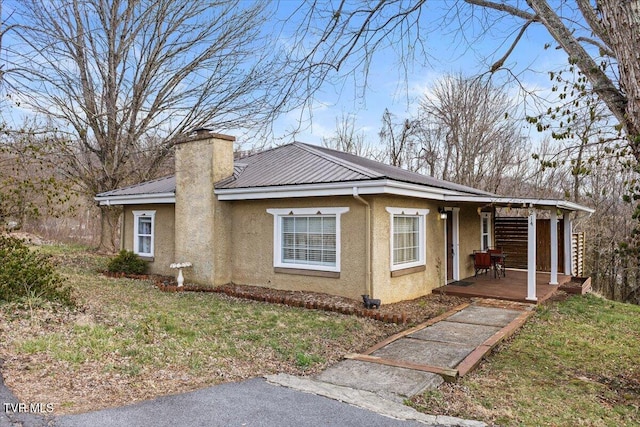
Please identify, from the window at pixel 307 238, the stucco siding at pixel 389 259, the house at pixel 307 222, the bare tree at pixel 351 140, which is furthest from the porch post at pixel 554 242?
the bare tree at pixel 351 140

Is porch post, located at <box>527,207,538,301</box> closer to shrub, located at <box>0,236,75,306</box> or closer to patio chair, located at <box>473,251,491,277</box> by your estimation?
patio chair, located at <box>473,251,491,277</box>

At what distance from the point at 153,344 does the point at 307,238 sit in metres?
4.95

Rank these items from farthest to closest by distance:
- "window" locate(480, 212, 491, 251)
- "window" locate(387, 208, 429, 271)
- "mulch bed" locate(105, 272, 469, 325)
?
"window" locate(480, 212, 491, 251), "window" locate(387, 208, 429, 271), "mulch bed" locate(105, 272, 469, 325)

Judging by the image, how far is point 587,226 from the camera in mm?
22875

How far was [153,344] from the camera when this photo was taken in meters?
6.00

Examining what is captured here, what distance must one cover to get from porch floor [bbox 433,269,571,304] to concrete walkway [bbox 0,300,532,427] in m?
3.97

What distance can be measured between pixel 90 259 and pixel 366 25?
578 inches

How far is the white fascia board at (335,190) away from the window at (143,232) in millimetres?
3728

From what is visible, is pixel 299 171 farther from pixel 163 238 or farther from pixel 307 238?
pixel 163 238

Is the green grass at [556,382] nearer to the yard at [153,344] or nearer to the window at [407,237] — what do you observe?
the yard at [153,344]

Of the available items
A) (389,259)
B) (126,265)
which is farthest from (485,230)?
(126,265)

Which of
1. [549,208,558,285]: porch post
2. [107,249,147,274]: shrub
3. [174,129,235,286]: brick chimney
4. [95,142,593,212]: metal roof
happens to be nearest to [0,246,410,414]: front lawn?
[174,129,235,286]: brick chimney

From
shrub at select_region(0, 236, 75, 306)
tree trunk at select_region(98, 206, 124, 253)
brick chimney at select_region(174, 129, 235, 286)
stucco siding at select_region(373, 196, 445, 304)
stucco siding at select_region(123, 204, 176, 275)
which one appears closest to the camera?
shrub at select_region(0, 236, 75, 306)

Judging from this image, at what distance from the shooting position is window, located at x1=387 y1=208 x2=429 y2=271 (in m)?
9.97
